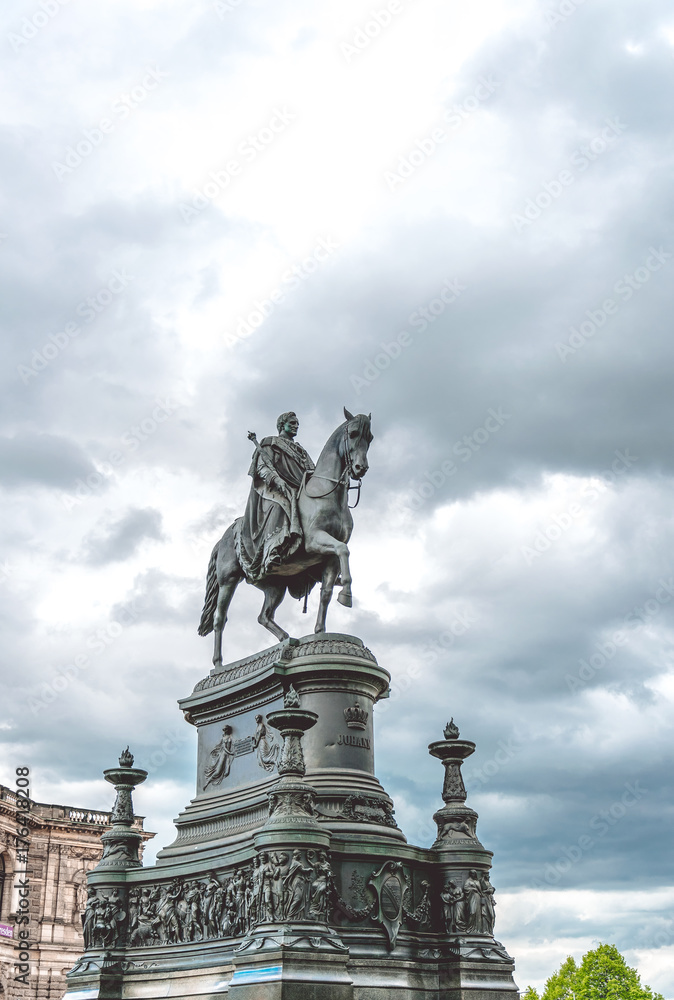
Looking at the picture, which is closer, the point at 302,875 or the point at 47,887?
the point at 302,875

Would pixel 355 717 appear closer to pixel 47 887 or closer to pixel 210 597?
pixel 210 597

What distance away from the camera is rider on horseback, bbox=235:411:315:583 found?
2089cm

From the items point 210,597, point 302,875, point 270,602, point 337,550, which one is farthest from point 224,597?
point 302,875

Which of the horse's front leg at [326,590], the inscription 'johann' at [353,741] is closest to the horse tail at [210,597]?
the horse's front leg at [326,590]

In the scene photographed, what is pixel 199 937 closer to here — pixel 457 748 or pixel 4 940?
A: pixel 457 748

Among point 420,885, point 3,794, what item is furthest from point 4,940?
point 420,885

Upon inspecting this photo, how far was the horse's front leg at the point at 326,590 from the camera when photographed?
20.0 meters

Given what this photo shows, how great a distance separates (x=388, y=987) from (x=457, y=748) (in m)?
4.31

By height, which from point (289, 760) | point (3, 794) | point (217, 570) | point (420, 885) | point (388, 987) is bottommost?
point (388, 987)

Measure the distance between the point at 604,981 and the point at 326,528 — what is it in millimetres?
55408

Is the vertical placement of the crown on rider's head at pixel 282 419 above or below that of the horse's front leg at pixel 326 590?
above

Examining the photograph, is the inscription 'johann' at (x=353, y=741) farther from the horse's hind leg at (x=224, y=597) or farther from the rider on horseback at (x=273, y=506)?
the horse's hind leg at (x=224, y=597)

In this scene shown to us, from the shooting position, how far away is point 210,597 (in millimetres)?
23781

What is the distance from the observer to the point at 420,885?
18.3m
